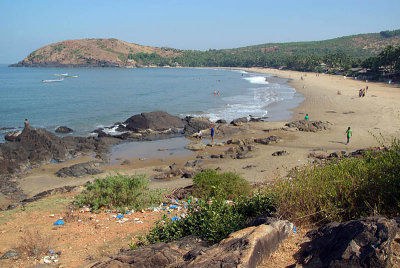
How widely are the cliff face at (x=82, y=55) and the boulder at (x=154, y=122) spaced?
14094 cm

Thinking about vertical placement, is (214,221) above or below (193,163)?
above

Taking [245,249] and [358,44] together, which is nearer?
[245,249]

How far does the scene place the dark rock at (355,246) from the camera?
378cm

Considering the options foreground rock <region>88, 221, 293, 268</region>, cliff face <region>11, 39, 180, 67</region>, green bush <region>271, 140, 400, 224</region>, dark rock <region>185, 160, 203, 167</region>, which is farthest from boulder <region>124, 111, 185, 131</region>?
cliff face <region>11, 39, 180, 67</region>

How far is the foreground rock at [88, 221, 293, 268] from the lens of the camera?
4074 millimetres

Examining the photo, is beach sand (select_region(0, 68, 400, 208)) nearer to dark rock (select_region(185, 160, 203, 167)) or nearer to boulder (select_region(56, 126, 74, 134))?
dark rock (select_region(185, 160, 203, 167))

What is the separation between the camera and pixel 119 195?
30.3 ft

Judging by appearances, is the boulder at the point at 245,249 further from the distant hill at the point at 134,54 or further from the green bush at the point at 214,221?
the distant hill at the point at 134,54

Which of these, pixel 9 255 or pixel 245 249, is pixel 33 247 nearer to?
pixel 9 255

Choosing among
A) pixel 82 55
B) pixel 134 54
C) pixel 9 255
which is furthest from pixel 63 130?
pixel 134 54

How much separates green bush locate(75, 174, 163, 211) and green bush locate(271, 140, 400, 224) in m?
4.75

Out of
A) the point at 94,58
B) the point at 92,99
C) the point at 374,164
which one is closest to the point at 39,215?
the point at 374,164

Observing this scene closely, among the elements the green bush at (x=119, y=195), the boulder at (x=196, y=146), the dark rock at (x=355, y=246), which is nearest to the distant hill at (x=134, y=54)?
the boulder at (x=196, y=146)

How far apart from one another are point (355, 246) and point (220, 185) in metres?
5.91
